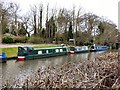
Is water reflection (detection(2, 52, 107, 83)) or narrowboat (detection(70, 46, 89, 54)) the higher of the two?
narrowboat (detection(70, 46, 89, 54))

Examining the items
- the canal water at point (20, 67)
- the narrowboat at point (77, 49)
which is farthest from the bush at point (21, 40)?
the canal water at point (20, 67)

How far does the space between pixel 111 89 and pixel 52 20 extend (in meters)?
34.9

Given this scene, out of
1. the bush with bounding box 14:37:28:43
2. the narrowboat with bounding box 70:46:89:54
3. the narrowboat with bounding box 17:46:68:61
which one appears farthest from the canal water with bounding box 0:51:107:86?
the bush with bounding box 14:37:28:43

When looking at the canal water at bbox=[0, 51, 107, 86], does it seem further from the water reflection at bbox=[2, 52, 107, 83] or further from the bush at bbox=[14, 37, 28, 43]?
the bush at bbox=[14, 37, 28, 43]

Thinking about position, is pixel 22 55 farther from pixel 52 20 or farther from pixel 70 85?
pixel 52 20

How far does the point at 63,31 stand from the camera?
37812 millimetres

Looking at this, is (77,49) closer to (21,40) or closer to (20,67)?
(21,40)

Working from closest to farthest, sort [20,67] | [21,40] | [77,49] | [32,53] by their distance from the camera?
[20,67]
[32,53]
[77,49]
[21,40]

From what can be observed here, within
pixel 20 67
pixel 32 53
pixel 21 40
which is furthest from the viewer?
pixel 21 40

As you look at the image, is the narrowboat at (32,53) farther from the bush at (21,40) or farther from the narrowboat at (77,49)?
the bush at (21,40)

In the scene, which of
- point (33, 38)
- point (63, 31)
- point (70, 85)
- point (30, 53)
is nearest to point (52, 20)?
point (63, 31)

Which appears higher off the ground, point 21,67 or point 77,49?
point 77,49

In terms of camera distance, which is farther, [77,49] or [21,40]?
[21,40]

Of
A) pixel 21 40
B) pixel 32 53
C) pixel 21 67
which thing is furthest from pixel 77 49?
pixel 21 67
